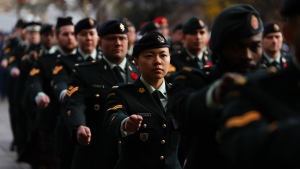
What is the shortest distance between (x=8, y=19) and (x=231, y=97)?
3307 centimetres

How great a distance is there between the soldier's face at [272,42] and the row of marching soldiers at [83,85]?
6cm

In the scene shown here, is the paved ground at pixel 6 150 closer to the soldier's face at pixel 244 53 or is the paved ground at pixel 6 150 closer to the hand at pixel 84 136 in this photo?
the hand at pixel 84 136

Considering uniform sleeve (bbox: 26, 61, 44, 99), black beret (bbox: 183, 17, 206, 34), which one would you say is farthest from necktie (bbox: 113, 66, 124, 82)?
black beret (bbox: 183, 17, 206, 34)

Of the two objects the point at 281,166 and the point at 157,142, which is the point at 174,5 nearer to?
the point at 157,142

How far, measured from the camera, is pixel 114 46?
6379 millimetres

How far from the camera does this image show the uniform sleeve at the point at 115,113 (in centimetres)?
475

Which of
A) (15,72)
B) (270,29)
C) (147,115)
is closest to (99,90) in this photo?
(147,115)

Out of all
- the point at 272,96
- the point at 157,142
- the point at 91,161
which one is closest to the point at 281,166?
the point at 272,96

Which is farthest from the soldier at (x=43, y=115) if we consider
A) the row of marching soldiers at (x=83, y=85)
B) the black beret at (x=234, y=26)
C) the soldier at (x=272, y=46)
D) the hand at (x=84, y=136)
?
the black beret at (x=234, y=26)

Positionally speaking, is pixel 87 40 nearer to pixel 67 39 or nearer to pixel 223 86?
pixel 67 39

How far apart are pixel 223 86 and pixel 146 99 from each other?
2.36 meters

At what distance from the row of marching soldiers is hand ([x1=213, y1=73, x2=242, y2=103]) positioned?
69cm

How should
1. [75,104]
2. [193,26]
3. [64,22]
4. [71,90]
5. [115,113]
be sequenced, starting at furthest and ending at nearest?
[64,22] < [193,26] < [71,90] < [75,104] < [115,113]

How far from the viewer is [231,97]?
2598mm
